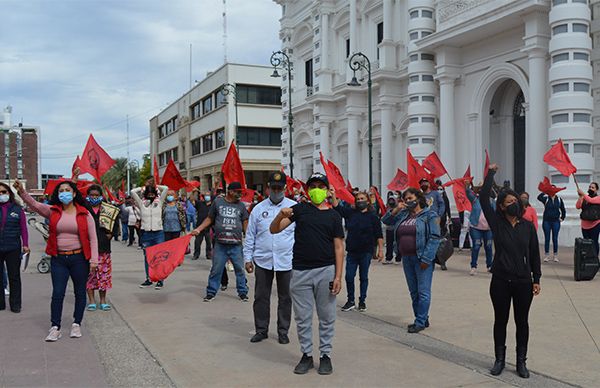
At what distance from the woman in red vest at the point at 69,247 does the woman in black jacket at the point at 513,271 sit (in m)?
4.44

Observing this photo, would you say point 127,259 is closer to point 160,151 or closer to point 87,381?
point 87,381

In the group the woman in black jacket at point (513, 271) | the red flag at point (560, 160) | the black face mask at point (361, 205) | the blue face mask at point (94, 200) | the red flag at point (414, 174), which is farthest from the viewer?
the red flag at point (414, 174)

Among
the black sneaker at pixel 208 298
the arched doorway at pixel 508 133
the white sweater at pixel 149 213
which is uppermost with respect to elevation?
the arched doorway at pixel 508 133

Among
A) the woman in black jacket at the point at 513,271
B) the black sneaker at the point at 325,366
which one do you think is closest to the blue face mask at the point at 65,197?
the black sneaker at the point at 325,366

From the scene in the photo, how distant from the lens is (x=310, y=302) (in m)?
5.63

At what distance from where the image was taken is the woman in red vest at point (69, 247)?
22.5 ft

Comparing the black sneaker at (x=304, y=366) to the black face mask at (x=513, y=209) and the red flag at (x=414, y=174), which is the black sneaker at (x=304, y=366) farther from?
the red flag at (x=414, y=174)

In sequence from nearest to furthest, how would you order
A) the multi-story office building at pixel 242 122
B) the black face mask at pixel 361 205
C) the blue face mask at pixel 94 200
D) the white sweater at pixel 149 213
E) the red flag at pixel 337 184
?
the blue face mask at pixel 94 200 < the black face mask at pixel 361 205 < the white sweater at pixel 149 213 < the red flag at pixel 337 184 < the multi-story office building at pixel 242 122

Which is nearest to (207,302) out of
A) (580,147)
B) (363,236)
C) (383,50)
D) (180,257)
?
(180,257)

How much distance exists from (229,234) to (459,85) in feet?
53.4

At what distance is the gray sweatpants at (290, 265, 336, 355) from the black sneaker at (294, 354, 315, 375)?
56 millimetres

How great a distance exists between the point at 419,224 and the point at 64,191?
4161 mm

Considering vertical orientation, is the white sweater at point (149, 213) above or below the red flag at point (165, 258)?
above

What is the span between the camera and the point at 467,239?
16.5 meters
